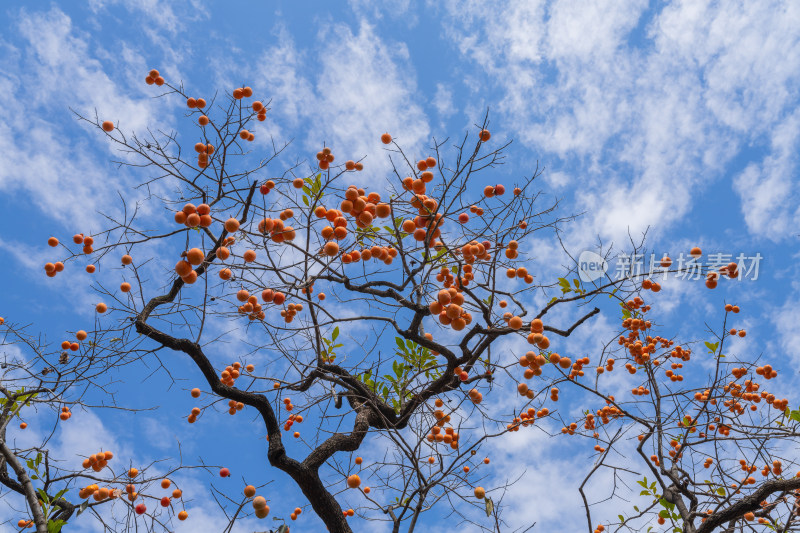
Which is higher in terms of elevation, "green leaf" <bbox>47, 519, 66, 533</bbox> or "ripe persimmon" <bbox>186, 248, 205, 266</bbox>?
"ripe persimmon" <bbox>186, 248, 205, 266</bbox>

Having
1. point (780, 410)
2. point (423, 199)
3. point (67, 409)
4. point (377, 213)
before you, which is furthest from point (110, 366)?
point (780, 410)

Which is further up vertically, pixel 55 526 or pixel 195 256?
pixel 195 256

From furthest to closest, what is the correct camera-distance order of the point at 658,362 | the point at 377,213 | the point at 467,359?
the point at 658,362 < the point at 467,359 < the point at 377,213

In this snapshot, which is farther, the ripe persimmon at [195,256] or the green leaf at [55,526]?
the green leaf at [55,526]

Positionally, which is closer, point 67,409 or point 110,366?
point 110,366

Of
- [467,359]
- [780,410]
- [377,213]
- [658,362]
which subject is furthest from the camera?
[658,362]

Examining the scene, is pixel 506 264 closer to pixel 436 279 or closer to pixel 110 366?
pixel 436 279

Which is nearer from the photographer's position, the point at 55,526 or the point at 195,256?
the point at 195,256

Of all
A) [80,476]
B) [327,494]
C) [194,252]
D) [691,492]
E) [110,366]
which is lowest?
[691,492]

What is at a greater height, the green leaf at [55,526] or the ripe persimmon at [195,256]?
the ripe persimmon at [195,256]

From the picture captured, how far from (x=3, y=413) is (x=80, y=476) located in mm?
709

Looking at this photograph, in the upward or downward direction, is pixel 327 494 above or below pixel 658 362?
below

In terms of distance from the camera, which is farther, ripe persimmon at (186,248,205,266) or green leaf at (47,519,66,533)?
green leaf at (47,519,66,533)

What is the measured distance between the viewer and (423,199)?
3.40m
